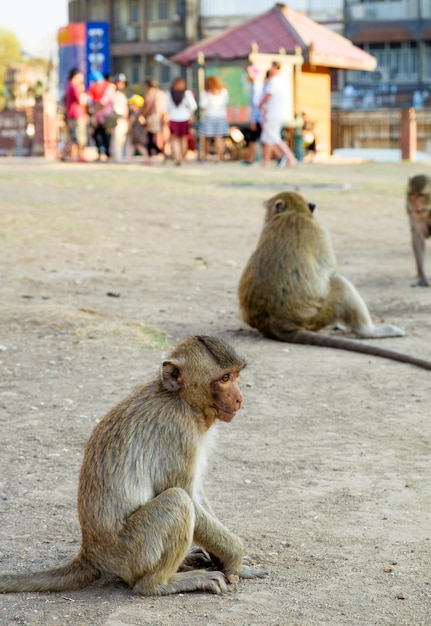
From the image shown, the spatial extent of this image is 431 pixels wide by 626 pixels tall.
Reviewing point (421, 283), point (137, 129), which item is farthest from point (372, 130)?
point (421, 283)

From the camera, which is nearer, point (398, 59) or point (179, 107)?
point (179, 107)

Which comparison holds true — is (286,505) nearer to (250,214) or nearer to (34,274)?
(34,274)

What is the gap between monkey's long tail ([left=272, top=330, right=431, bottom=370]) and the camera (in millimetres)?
6992

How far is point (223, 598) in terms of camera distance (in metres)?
3.66

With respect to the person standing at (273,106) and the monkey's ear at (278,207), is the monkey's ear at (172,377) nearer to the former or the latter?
the monkey's ear at (278,207)

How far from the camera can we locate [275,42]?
94.0 feet

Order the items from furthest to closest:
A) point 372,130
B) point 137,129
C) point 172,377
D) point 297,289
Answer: point 372,130
point 137,129
point 297,289
point 172,377

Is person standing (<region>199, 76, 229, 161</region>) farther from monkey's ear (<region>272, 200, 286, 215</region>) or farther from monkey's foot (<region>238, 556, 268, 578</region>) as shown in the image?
monkey's foot (<region>238, 556, 268, 578</region>)

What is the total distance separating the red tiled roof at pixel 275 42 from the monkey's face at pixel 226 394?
24.2 meters

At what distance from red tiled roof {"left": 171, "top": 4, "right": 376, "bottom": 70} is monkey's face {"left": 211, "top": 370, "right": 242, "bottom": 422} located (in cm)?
2420

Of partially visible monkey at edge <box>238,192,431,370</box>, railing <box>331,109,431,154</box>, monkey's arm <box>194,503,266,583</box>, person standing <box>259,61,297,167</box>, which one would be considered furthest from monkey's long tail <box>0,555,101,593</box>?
railing <box>331,109,431,154</box>

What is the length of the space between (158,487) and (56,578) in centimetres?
41

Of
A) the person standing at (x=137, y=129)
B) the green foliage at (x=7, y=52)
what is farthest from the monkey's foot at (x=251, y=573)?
the green foliage at (x=7, y=52)

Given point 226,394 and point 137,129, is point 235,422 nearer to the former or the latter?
point 226,394
